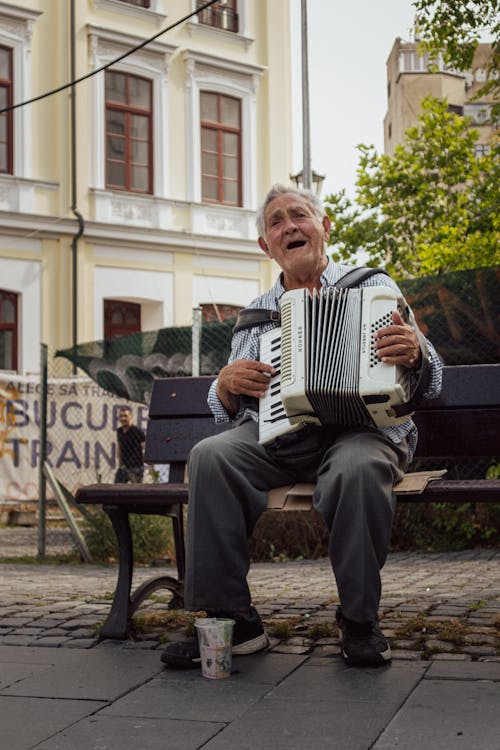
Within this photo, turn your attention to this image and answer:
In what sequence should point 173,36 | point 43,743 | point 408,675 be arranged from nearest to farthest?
point 43,743 → point 408,675 → point 173,36

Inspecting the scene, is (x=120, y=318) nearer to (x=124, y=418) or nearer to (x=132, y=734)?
(x=124, y=418)

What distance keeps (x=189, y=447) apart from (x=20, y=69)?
16.8 metres

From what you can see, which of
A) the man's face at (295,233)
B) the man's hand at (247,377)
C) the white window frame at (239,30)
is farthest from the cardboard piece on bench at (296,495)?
the white window frame at (239,30)

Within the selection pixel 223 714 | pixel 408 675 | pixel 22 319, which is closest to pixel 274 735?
pixel 223 714

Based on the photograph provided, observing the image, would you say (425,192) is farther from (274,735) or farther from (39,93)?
(274,735)

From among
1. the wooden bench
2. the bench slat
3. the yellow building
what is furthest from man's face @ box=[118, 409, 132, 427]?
the yellow building

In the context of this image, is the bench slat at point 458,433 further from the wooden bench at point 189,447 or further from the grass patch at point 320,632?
the grass patch at point 320,632

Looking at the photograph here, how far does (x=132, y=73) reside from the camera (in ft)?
72.7

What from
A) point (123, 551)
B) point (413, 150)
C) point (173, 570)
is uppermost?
point (413, 150)

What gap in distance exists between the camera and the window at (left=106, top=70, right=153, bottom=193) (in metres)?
21.8

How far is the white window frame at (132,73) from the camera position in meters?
21.3

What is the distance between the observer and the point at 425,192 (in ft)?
97.5

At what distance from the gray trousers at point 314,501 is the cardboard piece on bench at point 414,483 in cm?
4

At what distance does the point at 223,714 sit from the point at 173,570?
5.56m
